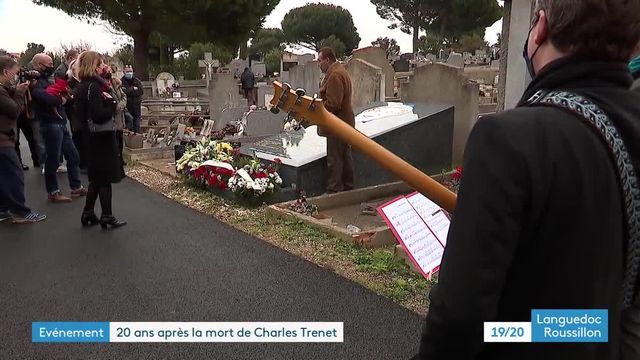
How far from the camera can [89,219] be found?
5.58 metres

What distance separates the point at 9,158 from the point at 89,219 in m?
1.02

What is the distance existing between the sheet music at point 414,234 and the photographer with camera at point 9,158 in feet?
13.3

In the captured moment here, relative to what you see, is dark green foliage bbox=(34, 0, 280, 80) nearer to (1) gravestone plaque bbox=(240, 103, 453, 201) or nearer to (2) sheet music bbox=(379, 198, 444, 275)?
(1) gravestone plaque bbox=(240, 103, 453, 201)

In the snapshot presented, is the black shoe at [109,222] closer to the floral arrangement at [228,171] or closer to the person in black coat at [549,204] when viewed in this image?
the floral arrangement at [228,171]

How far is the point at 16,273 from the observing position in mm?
4336

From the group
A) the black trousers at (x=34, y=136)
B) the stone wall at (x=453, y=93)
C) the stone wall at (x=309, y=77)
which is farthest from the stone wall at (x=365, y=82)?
the black trousers at (x=34, y=136)

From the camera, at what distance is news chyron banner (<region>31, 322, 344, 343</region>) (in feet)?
10.9

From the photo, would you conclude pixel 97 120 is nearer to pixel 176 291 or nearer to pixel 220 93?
pixel 176 291

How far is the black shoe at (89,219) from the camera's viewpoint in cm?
554

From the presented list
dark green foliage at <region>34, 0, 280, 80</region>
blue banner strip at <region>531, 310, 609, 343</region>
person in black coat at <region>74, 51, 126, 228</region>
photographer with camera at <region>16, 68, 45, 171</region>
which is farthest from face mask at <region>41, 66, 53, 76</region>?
dark green foliage at <region>34, 0, 280, 80</region>

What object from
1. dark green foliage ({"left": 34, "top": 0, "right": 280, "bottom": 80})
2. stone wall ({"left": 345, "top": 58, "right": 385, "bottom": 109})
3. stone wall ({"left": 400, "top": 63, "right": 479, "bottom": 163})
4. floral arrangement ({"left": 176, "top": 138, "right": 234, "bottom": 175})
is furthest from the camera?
dark green foliage ({"left": 34, "top": 0, "right": 280, "bottom": 80})

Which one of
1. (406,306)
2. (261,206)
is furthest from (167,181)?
(406,306)

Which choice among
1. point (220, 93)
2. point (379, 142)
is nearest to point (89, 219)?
point (379, 142)

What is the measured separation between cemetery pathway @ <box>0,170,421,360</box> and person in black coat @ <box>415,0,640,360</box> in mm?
2017
